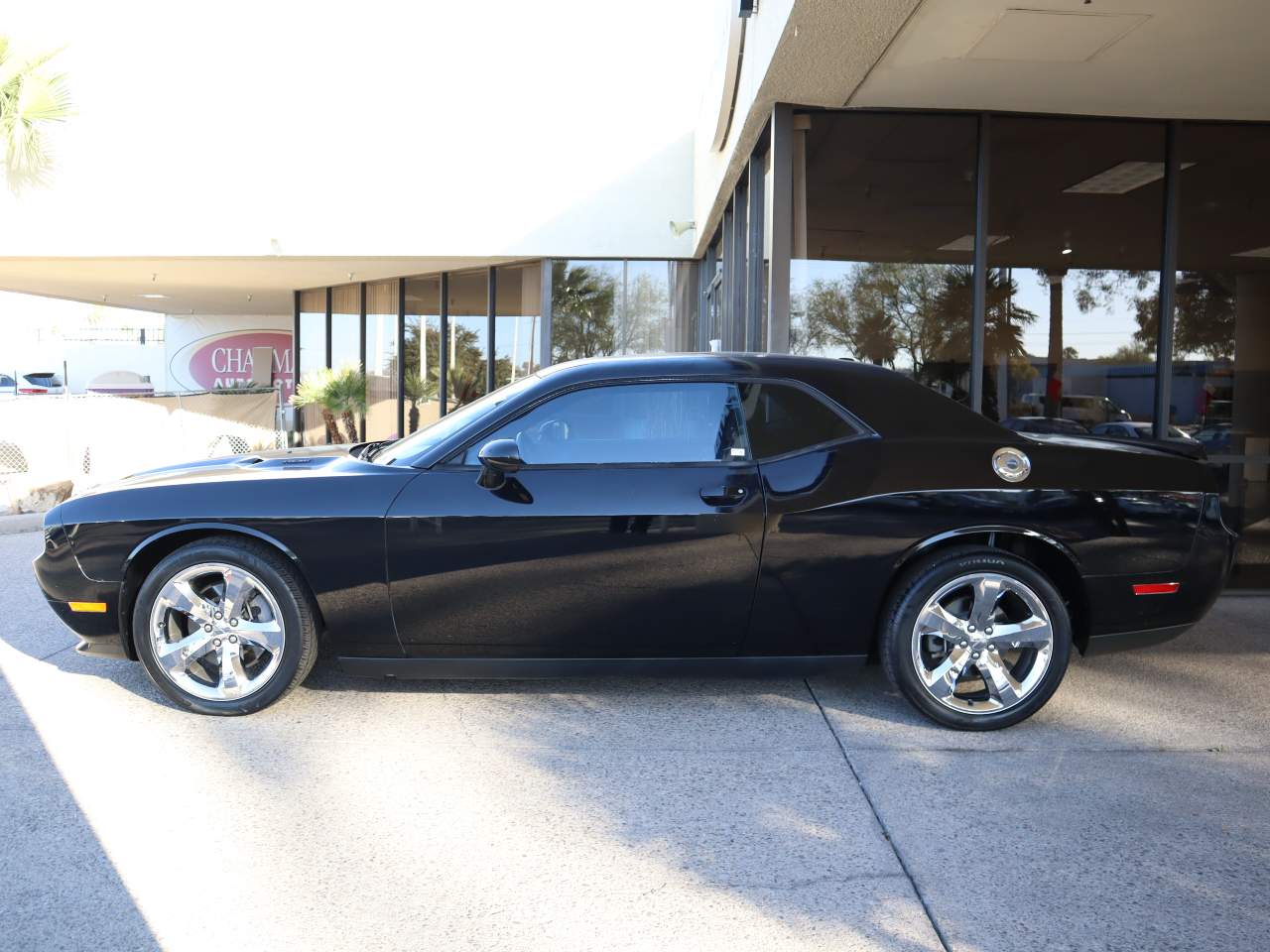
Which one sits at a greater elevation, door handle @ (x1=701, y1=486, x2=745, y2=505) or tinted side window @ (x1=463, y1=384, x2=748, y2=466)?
tinted side window @ (x1=463, y1=384, x2=748, y2=466)

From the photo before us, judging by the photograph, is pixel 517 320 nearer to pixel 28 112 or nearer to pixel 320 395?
pixel 320 395

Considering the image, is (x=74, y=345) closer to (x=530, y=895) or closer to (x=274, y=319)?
(x=274, y=319)

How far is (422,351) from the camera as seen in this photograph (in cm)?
1817

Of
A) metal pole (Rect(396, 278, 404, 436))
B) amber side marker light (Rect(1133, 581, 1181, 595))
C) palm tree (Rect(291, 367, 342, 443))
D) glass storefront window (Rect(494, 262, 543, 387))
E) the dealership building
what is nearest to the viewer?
amber side marker light (Rect(1133, 581, 1181, 595))

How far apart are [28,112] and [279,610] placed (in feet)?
52.9

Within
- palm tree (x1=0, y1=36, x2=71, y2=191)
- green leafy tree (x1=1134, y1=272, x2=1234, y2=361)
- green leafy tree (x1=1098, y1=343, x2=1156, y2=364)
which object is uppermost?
palm tree (x1=0, y1=36, x2=71, y2=191)

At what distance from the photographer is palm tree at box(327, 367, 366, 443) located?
19.1 metres

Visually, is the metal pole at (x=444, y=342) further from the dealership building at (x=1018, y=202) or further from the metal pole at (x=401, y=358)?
the dealership building at (x=1018, y=202)

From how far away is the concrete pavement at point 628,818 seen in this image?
9.19ft

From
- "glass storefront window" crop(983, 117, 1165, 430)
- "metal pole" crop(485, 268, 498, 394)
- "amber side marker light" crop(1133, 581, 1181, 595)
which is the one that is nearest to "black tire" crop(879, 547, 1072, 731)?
"amber side marker light" crop(1133, 581, 1181, 595)

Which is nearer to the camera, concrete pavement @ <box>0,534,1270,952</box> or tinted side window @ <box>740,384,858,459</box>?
concrete pavement @ <box>0,534,1270,952</box>

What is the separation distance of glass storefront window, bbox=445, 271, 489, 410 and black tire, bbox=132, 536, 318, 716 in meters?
12.4

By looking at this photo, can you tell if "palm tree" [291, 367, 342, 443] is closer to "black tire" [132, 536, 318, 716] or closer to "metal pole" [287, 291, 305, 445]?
"metal pole" [287, 291, 305, 445]

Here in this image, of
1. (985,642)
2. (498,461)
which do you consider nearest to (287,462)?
(498,461)
